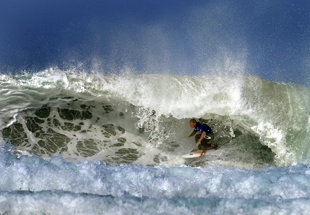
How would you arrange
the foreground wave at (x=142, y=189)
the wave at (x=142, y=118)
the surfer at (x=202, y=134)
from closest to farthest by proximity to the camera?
the foreground wave at (x=142, y=189), the surfer at (x=202, y=134), the wave at (x=142, y=118)

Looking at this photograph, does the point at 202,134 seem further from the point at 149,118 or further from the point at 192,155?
the point at 149,118

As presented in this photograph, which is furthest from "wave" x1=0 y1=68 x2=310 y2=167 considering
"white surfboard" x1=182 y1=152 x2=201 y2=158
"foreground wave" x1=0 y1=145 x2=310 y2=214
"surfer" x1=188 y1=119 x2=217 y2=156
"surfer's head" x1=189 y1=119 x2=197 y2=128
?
"foreground wave" x1=0 y1=145 x2=310 y2=214

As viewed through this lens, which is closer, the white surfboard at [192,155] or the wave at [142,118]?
the white surfboard at [192,155]

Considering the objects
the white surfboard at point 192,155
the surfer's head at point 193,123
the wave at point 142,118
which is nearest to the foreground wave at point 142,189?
the wave at point 142,118

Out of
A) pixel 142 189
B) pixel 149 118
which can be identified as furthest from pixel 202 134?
pixel 142 189

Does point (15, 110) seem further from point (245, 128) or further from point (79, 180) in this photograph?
point (245, 128)

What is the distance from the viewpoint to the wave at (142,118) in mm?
11055

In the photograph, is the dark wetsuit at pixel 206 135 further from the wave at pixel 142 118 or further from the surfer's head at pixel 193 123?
the wave at pixel 142 118

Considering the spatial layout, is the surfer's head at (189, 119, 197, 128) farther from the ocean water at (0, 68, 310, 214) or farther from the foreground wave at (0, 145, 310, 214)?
the foreground wave at (0, 145, 310, 214)

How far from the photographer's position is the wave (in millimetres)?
11055

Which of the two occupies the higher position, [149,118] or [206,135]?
[149,118]

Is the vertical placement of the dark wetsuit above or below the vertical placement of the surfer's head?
below

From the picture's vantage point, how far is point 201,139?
10.9m

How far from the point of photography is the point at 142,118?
11.6 meters
